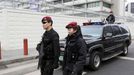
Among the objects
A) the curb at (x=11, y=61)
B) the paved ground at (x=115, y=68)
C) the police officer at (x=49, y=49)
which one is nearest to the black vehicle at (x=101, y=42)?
the paved ground at (x=115, y=68)

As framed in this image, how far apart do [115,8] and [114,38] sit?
69.7 meters

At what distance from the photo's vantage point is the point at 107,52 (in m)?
9.26

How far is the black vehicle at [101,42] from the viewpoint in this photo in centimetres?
806

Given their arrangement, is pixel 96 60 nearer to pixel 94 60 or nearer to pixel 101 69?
pixel 94 60

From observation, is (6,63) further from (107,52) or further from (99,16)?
(99,16)

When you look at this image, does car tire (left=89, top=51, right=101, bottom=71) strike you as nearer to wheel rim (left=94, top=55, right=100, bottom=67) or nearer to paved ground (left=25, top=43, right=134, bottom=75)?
wheel rim (left=94, top=55, right=100, bottom=67)

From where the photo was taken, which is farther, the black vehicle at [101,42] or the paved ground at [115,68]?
the black vehicle at [101,42]

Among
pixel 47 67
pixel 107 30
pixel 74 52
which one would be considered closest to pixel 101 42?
pixel 107 30

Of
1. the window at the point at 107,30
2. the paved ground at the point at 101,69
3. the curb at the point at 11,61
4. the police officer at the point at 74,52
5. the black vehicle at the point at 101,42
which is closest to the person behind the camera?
the police officer at the point at 74,52

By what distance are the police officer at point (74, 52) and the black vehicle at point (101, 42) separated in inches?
125

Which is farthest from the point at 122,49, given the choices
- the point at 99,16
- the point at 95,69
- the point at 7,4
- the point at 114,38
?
the point at 99,16

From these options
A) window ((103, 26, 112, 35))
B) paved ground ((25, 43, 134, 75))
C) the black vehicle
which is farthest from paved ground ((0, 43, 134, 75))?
window ((103, 26, 112, 35))

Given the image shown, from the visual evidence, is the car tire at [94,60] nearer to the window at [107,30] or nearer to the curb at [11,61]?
the window at [107,30]

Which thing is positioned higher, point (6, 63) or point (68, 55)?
point (68, 55)
